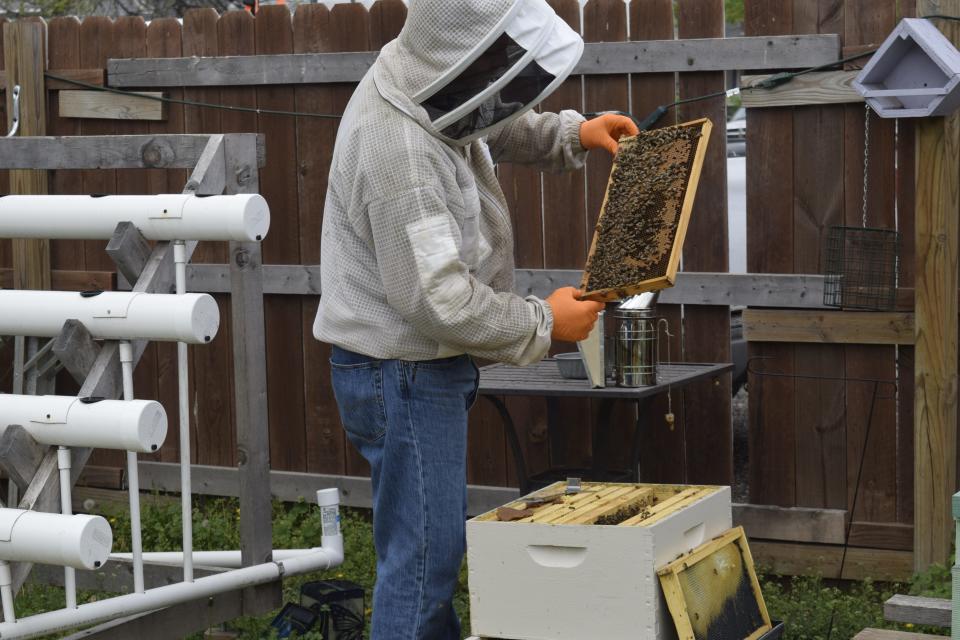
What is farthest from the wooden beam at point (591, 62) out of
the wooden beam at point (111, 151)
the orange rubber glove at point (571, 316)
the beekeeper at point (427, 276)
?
the orange rubber glove at point (571, 316)

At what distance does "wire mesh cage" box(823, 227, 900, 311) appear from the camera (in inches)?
215

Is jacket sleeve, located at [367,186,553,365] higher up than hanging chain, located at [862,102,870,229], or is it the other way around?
hanging chain, located at [862,102,870,229]

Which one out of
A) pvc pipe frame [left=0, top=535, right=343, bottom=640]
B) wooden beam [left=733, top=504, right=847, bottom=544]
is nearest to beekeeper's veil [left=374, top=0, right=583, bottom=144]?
pvc pipe frame [left=0, top=535, right=343, bottom=640]

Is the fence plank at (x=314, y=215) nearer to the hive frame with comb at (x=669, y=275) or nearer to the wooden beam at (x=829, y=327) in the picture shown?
the wooden beam at (x=829, y=327)

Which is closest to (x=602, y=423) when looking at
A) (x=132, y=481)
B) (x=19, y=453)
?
(x=132, y=481)

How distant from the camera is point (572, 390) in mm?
5305

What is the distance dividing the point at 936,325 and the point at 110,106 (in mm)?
4487

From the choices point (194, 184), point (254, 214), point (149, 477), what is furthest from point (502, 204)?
point (149, 477)

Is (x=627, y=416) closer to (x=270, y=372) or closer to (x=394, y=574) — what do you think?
(x=270, y=372)

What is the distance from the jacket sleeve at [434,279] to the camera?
3.47 meters

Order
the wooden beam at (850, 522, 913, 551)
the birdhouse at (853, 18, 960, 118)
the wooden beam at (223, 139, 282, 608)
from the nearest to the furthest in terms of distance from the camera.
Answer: the wooden beam at (223, 139, 282, 608)
the birdhouse at (853, 18, 960, 118)
the wooden beam at (850, 522, 913, 551)

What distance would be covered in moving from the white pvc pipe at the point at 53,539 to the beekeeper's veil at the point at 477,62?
147 cm

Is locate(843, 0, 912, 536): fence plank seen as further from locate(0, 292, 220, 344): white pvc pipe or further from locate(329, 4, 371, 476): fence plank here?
locate(0, 292, 220, 344): white pvc pipe

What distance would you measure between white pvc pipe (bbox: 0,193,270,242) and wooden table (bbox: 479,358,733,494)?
1.63 m
